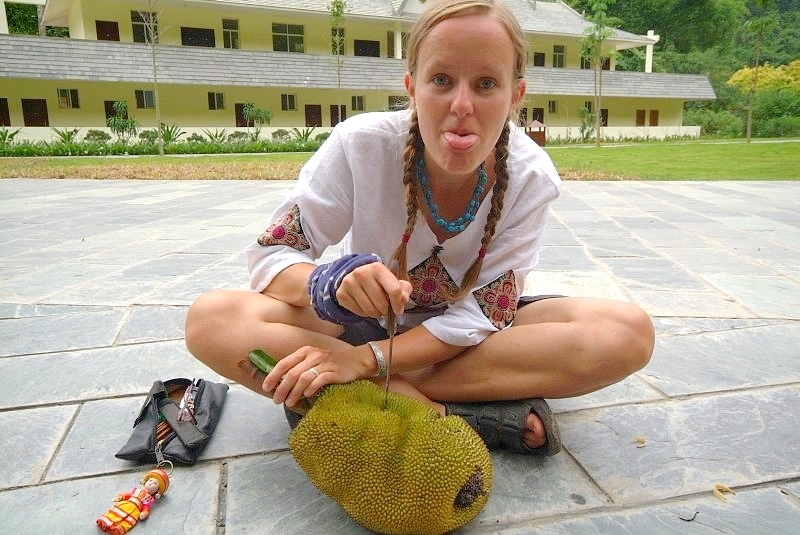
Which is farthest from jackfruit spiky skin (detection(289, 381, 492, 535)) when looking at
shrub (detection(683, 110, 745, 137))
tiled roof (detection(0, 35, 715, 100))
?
shrub (detection(683, 110, 745, 137))

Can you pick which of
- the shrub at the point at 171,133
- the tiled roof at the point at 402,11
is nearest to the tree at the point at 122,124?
the shrub at the point at 171,133

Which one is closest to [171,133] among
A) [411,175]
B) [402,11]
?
[402,11]

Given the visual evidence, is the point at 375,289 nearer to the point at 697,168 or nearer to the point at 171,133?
the point at 697,168

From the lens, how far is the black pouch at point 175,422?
1.35 meters

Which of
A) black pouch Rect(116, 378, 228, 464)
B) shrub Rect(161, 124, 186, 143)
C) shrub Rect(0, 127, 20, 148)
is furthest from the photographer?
shrub Rect(161, 124, 186, 143)

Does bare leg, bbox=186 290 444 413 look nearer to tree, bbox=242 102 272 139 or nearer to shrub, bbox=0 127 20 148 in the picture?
shrub, bbox=0 127 20 148

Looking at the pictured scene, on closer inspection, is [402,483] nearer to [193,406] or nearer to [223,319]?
[223,319]

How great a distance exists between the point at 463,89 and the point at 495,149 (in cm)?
26

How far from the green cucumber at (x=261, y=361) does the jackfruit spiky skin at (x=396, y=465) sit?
0.52 ft

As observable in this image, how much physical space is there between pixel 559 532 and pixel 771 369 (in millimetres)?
1119

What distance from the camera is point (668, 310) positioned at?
2484mm

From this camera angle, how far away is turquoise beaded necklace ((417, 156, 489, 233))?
1469 mm

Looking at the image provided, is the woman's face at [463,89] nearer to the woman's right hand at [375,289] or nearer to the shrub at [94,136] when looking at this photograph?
the woman's right hand at [375,289]

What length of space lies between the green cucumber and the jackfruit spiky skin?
6.3 inches
